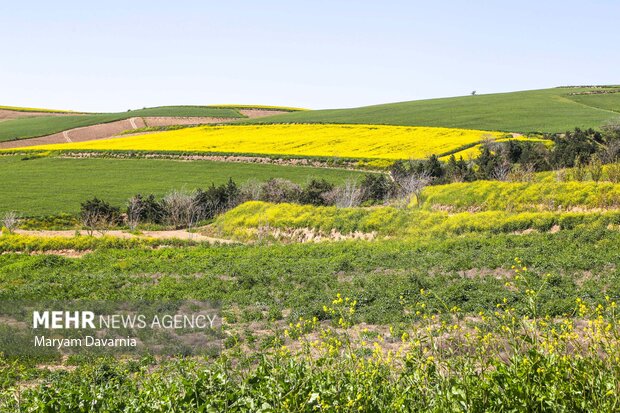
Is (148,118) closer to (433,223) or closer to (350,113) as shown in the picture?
(350,113)

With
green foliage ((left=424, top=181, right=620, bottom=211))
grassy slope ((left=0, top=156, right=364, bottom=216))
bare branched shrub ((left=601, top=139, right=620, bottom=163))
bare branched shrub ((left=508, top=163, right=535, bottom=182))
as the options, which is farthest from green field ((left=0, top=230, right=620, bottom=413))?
bare branched shrub ((left=601, top=139, right=620, bottom=163))

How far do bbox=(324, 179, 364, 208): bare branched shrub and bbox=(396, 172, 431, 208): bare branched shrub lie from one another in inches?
115

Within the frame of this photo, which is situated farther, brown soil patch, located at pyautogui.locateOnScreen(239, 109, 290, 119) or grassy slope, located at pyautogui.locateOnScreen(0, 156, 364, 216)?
brown soil patch, located at pyautogui.locateOnScreen(239, 109, 290, 119)

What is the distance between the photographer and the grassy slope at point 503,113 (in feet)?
235

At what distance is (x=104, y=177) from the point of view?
57.7 m

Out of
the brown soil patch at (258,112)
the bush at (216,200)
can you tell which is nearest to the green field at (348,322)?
the bush at (216,200)

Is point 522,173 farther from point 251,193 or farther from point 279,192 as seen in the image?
point 251,193

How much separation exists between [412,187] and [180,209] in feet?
52.7

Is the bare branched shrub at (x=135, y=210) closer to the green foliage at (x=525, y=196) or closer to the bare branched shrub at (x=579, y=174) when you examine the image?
the green foliage at (x=525, y=196)

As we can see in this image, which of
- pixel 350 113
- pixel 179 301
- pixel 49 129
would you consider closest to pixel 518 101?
pixel 350 113

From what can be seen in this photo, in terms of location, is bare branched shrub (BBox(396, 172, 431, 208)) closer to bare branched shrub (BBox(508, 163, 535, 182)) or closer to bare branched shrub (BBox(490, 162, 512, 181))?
bare branched shrub (BBox(490, 162, 512, 181))

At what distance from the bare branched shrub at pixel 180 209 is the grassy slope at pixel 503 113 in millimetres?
42045

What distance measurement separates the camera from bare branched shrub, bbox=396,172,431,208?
38766mm

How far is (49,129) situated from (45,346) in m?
93.0
